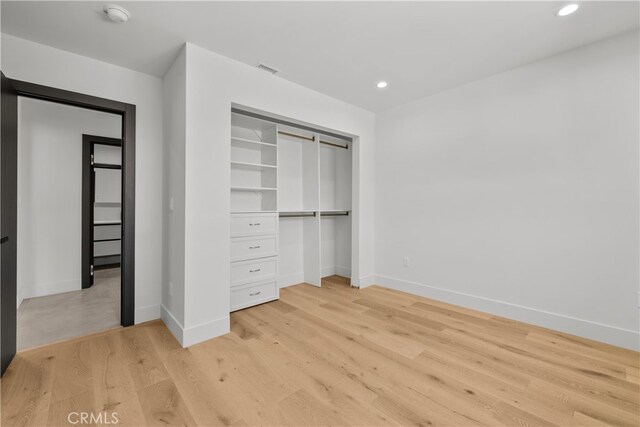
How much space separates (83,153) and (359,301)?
4.27 metres

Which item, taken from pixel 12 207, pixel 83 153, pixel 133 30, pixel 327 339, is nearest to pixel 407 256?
pixel 327 339

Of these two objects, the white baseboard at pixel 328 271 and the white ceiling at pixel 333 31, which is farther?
the white baseboard at pixel 328 271

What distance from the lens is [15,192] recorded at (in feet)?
6.84

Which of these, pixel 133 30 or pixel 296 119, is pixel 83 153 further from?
pixel 296 119

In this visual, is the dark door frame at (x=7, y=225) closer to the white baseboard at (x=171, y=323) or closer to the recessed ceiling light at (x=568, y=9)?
the white baseboard at (x=171, y=323)

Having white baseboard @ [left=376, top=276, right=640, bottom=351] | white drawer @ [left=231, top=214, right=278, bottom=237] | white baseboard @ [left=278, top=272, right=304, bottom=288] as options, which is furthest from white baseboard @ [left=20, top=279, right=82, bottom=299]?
white baseboard @ [left=376, top=276, right=640, bottom=351]

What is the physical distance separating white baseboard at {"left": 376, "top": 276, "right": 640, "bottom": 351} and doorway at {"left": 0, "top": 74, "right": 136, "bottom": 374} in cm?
330

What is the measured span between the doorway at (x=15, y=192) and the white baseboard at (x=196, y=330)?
21.0 inches

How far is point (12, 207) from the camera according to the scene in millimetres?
2039

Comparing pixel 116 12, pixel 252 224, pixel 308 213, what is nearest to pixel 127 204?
pixel 252 224

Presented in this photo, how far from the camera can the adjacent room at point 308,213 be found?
1.75 metres

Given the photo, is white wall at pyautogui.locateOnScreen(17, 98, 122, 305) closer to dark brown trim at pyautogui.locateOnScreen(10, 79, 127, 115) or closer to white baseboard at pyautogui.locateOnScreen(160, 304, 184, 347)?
dark brown trim at pyautogui.locateOnScreen(10, 79, 127, 115)

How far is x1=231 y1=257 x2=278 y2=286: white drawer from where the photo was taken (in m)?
3.01

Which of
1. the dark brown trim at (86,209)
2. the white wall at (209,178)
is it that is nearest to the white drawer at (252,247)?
the white wall at (209,178)
